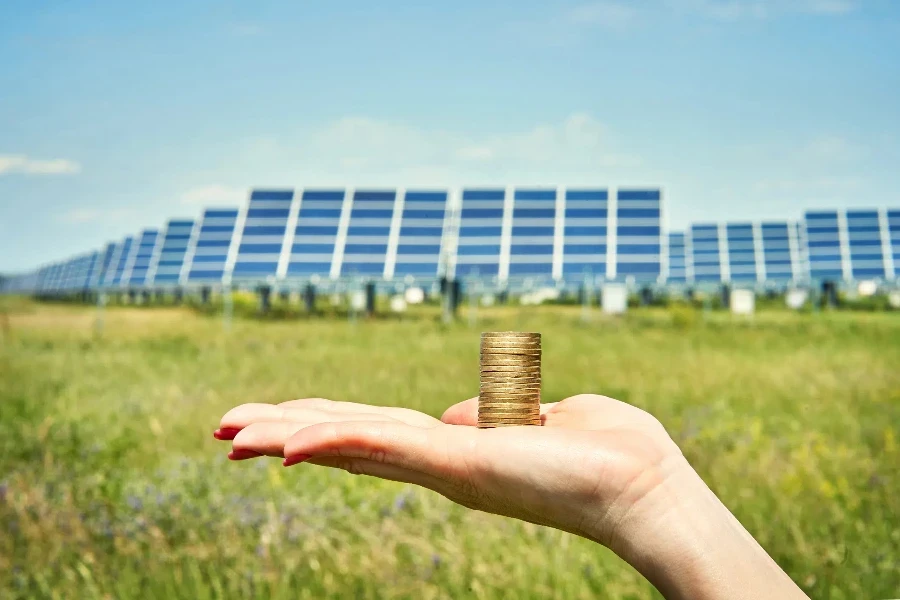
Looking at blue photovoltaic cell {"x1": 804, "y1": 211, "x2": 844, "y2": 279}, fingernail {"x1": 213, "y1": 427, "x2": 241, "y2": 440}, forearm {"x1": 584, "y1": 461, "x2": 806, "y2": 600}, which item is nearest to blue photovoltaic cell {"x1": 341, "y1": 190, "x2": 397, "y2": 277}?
blue photovoltaic cell {"x1": 804, "y1": 211, "x2": 844, "y2": 279}

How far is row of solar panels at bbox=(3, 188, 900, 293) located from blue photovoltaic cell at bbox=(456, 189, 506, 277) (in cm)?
3

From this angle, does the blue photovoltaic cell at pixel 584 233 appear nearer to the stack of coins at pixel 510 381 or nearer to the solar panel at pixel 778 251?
the solar panel at pixel 778 251

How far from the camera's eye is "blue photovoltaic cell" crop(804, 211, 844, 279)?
30188 mm

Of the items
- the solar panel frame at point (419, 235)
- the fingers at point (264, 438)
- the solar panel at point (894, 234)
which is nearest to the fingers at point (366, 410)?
the fingers at point (264, 438)

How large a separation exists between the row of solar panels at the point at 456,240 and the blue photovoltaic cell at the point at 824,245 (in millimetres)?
61

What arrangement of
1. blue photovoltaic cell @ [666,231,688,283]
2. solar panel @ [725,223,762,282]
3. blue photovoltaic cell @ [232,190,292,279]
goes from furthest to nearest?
blue photovoltaic cell @ [666,231,688,283] → solar panel @ [725,223,762,282] → blue photovoltaic cell @ [232,190,292,279]

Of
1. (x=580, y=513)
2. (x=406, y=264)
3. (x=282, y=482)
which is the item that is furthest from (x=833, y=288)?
(x=580, y=513)

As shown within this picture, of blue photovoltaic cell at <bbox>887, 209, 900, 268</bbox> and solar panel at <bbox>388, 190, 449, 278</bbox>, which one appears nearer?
solar panel at <bbox>388, 190, 449, 278</bbox>

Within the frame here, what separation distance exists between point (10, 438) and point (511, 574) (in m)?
5.00

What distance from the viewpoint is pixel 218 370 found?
1206 cm

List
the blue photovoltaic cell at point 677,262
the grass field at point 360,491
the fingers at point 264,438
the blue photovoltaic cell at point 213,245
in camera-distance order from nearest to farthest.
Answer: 1. the fingers at point 264,438
2. the grass field at point 360,491
3. the blue photovoltaic cell at point 213,245
4. the blue photovoltaic cell at point 677,262

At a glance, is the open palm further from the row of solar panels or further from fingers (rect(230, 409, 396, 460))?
the row of solar panels

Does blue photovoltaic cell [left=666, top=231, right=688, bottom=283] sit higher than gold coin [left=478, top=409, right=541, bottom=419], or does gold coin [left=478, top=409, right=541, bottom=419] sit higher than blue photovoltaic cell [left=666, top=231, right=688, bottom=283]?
blue photovoltaic cell [left=666, top=231, right=688, bottom=283]

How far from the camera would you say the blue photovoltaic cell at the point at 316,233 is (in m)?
24.3
